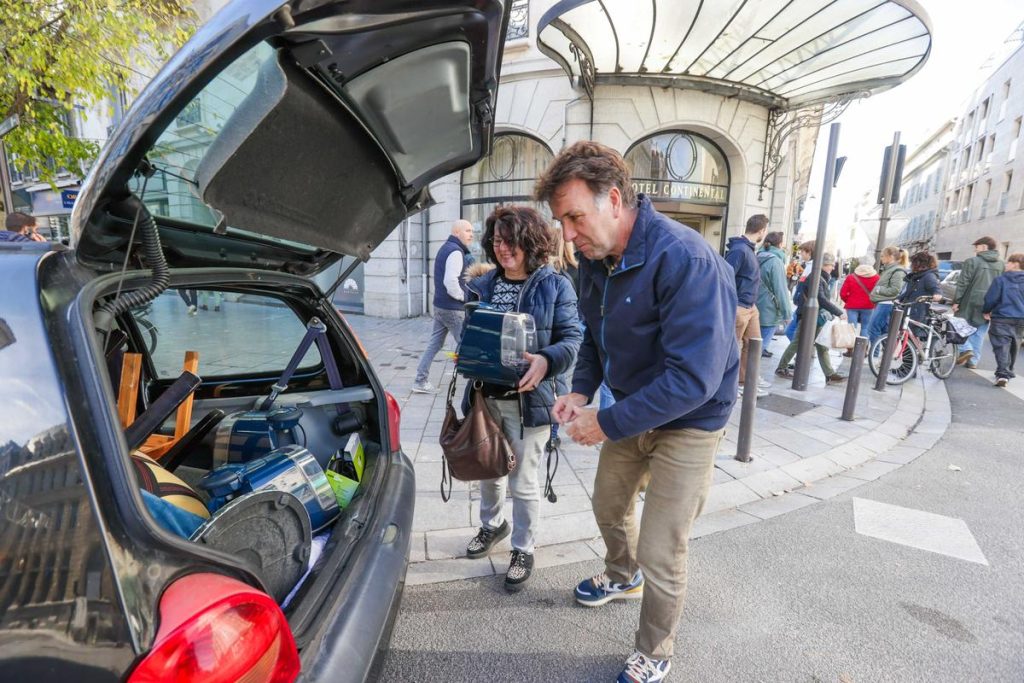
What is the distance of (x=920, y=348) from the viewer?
6.87 meters

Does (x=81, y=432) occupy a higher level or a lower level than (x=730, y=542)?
higher

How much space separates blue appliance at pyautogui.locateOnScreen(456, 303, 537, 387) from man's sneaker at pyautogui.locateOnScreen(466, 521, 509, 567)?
98 cm

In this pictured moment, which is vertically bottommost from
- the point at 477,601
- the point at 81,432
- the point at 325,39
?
the point at 477,601

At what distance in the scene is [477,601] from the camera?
237cm

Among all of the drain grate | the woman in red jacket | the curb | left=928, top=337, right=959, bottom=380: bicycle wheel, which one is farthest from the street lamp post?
left=928, top=337, right=959, bottom=380: bicycle wheel

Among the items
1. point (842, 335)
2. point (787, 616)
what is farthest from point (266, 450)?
point (842, 335)

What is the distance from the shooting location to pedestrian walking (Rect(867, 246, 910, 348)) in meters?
6.92

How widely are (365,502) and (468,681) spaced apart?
84 centimetres

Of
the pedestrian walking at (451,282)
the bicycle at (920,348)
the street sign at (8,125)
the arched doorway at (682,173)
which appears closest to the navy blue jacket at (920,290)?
the bicycle at (920,348)

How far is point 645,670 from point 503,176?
10.3 meters

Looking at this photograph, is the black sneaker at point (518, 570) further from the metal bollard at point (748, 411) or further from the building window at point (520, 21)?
the building window at point (520, 21)

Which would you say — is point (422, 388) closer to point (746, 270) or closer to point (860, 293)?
point (746, 270)

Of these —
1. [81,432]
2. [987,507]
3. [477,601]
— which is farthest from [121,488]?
[987,507]

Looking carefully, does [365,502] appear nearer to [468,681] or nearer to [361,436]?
[361,436]
